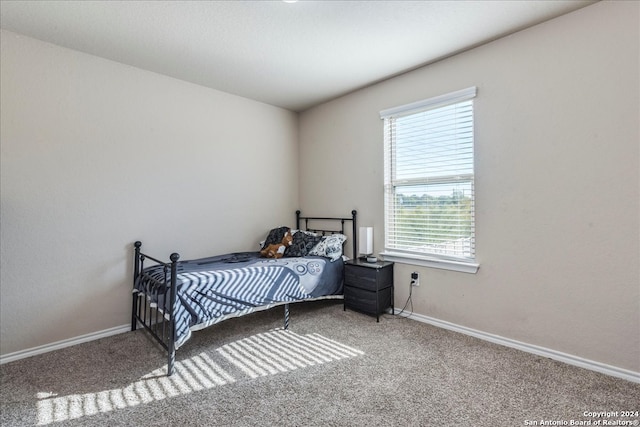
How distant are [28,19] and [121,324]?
248 centimetres

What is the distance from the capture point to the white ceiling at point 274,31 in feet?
6.66

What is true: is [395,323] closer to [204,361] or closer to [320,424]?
[320,424]

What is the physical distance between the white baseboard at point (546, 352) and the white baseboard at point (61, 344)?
9.32ft

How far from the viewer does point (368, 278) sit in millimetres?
2986

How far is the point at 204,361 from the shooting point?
222cm

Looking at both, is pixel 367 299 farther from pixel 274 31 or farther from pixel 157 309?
pixel 274 31

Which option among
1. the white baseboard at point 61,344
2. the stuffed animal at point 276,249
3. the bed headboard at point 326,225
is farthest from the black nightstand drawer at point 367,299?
the white baseboard at point 61,344

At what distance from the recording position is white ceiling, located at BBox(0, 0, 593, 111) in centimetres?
203

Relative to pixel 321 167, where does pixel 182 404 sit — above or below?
below

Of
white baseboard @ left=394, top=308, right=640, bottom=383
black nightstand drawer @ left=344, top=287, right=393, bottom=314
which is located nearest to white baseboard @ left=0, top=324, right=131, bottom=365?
black nightstand drawer @ left=344, top=287, right=393, bottom=314

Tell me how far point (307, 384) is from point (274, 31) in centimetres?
249

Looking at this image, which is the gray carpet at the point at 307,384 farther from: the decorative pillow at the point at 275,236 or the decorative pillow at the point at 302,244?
the decorative pillow at the point at 275,236

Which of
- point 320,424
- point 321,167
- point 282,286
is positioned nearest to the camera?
point 320,424

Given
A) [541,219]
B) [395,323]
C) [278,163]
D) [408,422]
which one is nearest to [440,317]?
[395,323]
